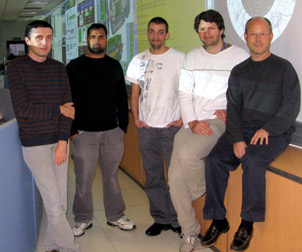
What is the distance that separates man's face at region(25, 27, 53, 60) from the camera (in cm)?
215

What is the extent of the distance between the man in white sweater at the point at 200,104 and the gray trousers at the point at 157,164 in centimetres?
30

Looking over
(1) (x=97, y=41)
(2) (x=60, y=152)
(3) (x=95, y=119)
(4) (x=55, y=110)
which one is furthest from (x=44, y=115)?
(1) (x=97, y=41)

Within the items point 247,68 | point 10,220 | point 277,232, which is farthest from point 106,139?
point 277,232

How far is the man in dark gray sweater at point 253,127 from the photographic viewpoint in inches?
74.4

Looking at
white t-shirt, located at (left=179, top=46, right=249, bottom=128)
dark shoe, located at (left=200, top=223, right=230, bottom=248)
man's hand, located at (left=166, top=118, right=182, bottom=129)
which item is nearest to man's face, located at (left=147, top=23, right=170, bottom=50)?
white t-shirt, located at (left=179, top=46, right=249, bottom=128)

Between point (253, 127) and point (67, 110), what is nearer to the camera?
point (253, 127)

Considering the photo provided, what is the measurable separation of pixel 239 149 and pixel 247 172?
16 cm

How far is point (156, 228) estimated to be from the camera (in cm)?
293

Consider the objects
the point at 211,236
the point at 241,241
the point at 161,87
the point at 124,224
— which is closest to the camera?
the point at 241,241

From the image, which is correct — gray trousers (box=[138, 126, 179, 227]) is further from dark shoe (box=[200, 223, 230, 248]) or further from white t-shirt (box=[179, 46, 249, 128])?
dark shoe (box=[200, 223, 230, 248])

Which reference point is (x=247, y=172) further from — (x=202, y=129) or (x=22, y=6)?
(x=22, y=6)

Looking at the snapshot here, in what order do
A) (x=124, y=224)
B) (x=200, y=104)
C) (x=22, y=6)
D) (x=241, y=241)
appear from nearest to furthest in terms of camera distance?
(x=241, y=241)
(x=200, y=104)
(x=124, y=224)
(x=22, y=6)

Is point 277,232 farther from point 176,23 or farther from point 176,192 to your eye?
point 176,23

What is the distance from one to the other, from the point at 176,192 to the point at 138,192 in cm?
168
